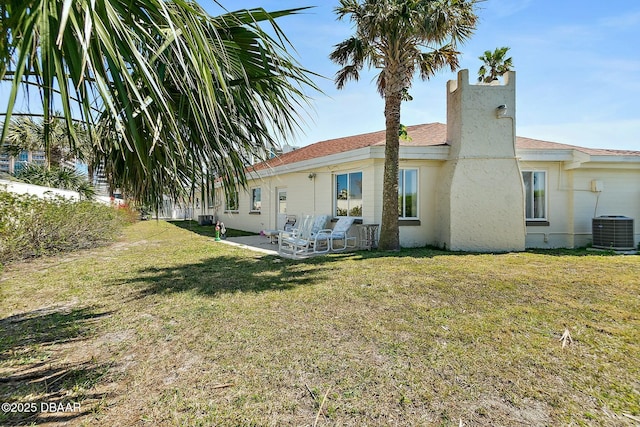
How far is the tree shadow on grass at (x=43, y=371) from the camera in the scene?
258cm

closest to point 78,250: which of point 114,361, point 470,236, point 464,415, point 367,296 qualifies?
point 114,361

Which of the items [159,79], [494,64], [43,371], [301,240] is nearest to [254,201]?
[301,240]

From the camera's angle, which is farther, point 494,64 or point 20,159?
point 494,64

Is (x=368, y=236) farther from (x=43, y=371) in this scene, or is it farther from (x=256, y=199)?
A: (x=256, y=199)

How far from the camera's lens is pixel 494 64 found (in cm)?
1556

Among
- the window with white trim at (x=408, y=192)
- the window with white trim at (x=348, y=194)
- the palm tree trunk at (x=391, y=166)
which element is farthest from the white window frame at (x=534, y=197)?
the window with white trim at (x=348, y=194)

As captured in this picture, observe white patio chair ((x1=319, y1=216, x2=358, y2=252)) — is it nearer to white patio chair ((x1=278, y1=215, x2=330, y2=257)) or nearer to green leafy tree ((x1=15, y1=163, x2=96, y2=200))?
white patio chair ((x1=278, y1=215, x2=330, y2=257))

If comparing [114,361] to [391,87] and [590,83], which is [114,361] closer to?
[391,87]

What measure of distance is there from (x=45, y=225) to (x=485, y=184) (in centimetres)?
1402

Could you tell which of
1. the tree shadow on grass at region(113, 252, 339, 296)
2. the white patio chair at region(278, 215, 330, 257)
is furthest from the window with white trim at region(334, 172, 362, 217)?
the tree shadow on grass at region(113, 252, 339, 296)

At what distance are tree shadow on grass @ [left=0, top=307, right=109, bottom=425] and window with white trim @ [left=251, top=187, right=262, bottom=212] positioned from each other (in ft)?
46.5

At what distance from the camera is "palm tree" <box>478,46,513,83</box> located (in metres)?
15.3

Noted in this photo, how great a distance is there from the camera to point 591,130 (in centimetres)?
1614

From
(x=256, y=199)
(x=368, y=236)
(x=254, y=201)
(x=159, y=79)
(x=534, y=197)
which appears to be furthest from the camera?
(x=254, y=201)
